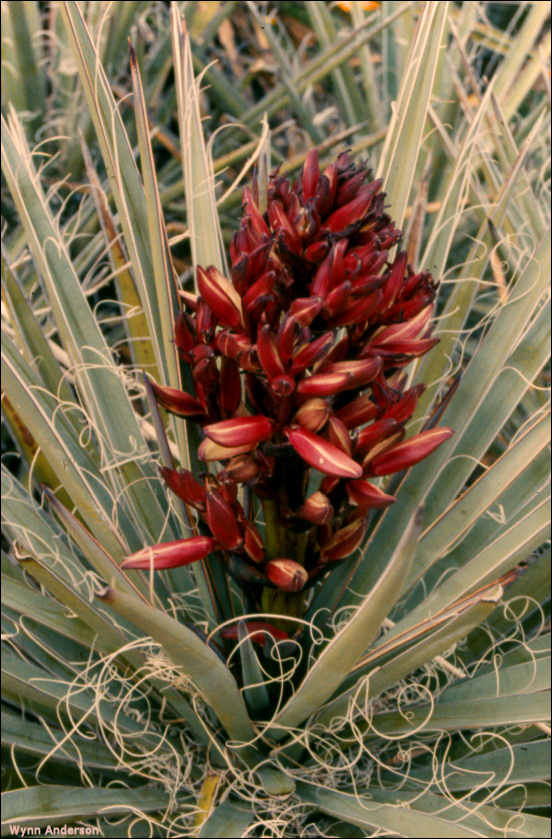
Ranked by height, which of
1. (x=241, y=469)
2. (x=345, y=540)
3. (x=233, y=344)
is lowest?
(x=345, y=540)

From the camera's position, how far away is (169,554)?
28.9 inches

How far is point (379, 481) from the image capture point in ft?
3.49

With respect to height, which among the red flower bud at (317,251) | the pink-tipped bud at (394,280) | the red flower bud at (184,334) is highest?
the red flower bud at (317,251)

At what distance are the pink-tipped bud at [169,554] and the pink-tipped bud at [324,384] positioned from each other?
0.16 metres

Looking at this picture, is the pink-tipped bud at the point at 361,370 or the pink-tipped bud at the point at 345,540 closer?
the pink-tipped bud at the point at 361,370

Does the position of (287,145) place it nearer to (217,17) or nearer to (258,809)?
(217,17)

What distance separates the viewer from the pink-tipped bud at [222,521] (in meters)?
0.74

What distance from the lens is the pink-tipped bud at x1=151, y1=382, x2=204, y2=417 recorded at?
76 centimetres

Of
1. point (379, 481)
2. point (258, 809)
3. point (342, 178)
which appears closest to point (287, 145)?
point (379, 481)

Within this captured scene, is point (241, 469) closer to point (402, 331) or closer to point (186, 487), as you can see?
point (186, 487)

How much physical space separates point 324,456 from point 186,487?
156 millimetres

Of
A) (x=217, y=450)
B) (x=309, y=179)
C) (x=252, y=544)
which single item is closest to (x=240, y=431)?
(x=217, y=450)

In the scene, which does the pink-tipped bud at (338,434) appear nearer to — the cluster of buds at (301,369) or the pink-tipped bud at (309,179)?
the cluster of buds at (301,369)

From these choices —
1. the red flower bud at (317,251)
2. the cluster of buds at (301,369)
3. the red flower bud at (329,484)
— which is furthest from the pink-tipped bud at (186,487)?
the red flower bud at (317,251)
